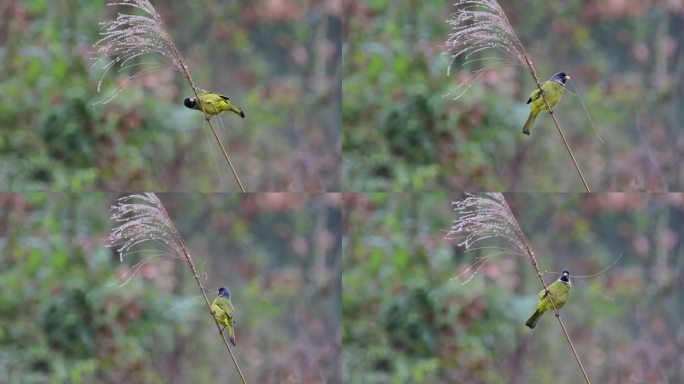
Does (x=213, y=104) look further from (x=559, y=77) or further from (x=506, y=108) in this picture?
(x=559, y=77)

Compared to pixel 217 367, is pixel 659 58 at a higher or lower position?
A: higher

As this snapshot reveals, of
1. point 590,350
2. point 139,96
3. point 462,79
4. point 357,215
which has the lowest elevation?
point 590,350

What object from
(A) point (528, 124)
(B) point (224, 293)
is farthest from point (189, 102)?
(A) point (528, 124)

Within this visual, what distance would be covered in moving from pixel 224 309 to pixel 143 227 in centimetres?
48

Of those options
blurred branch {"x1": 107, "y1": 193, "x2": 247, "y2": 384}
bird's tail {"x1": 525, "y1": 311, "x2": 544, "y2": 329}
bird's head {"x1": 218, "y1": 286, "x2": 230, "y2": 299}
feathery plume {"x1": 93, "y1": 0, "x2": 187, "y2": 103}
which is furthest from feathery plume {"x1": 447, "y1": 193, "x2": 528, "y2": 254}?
feathery plume {"x1": 93, "y1": 0, "x2": 187, "y2": 103}

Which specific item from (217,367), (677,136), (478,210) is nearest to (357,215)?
(478,210)

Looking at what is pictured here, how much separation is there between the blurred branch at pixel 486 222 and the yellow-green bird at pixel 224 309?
0.96m

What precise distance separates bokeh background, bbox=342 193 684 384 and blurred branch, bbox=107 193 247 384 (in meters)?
0.65

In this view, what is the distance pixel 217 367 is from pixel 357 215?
0.88 m

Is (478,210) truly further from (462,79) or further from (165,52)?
(165,52)

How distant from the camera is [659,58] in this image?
586cm

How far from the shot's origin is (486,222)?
18.6ft

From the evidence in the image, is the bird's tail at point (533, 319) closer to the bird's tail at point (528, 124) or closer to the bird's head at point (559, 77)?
the bird's tail at point (528, 124)

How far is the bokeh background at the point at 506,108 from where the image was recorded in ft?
19.0
